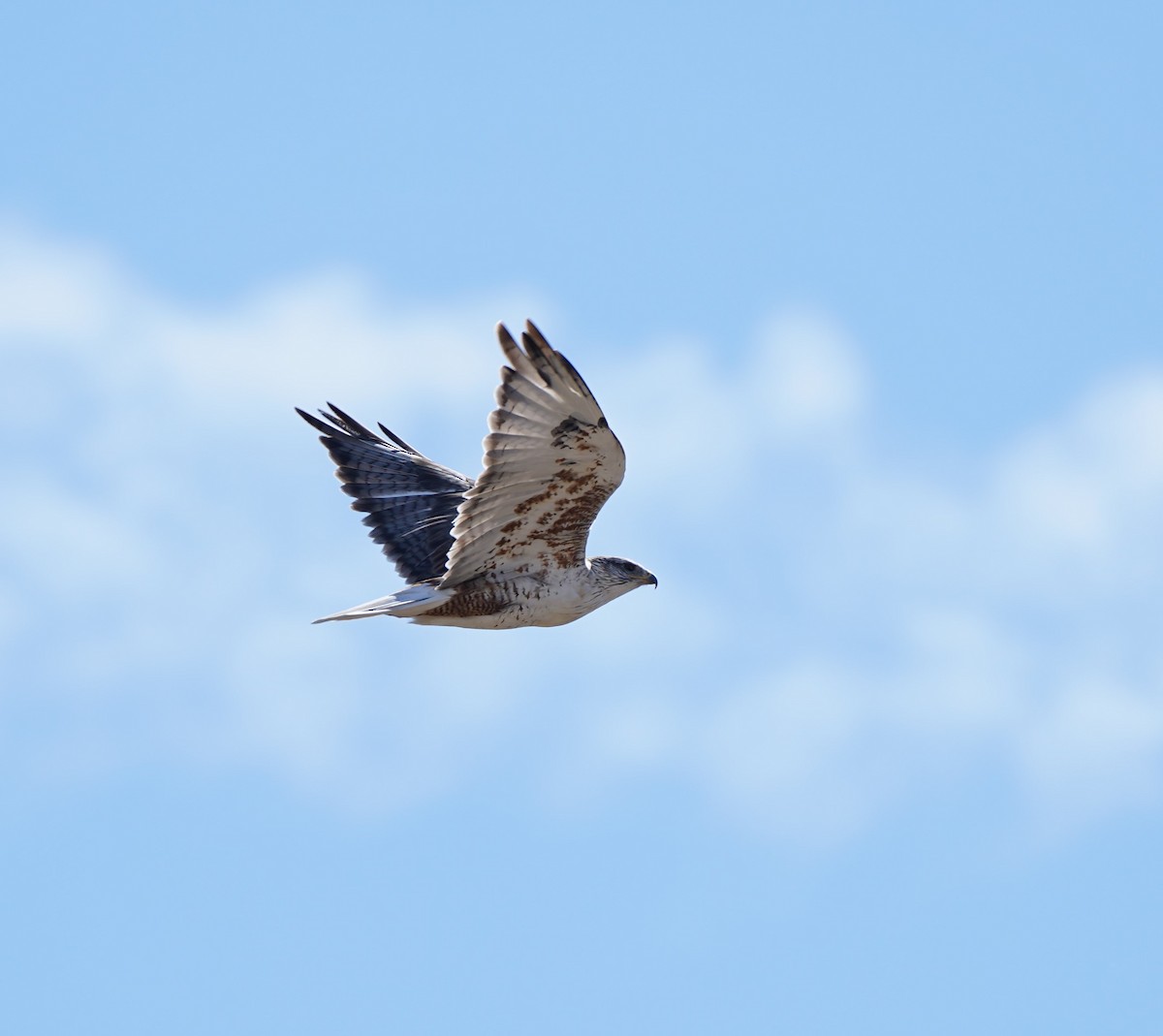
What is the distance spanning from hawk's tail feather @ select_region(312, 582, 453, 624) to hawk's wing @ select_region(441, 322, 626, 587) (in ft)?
0.36

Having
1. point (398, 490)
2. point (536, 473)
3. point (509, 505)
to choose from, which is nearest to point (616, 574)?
point (509, 505)

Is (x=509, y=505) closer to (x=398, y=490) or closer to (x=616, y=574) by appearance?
(x=616, y=574)

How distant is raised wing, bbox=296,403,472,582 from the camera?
12789 mm

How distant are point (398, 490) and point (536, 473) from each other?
281 cm

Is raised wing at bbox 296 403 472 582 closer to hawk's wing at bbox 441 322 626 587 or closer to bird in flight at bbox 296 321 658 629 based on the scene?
bird in flight at bbox 296 321 658 629

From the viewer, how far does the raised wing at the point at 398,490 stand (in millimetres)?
12789

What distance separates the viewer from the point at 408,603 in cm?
1114

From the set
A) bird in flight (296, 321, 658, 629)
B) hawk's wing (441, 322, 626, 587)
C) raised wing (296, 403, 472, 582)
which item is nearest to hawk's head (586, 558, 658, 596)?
bird in flight (296, 321, 658, 629)

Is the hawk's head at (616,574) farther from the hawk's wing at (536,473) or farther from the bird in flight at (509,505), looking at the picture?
the hawk's wing at (536,473)

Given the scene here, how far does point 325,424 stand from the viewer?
43.9 ft

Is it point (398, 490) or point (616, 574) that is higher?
point (398, 490)

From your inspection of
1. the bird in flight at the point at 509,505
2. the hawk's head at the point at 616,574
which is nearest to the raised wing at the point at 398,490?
the bird in flight at the point at 509,505

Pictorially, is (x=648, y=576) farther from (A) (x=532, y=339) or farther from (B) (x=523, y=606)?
(A) (x=532, y=339)

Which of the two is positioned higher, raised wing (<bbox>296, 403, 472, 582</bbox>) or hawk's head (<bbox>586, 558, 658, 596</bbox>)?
raised wing (<bbox>296, 403, 472, 582</bbox>)
